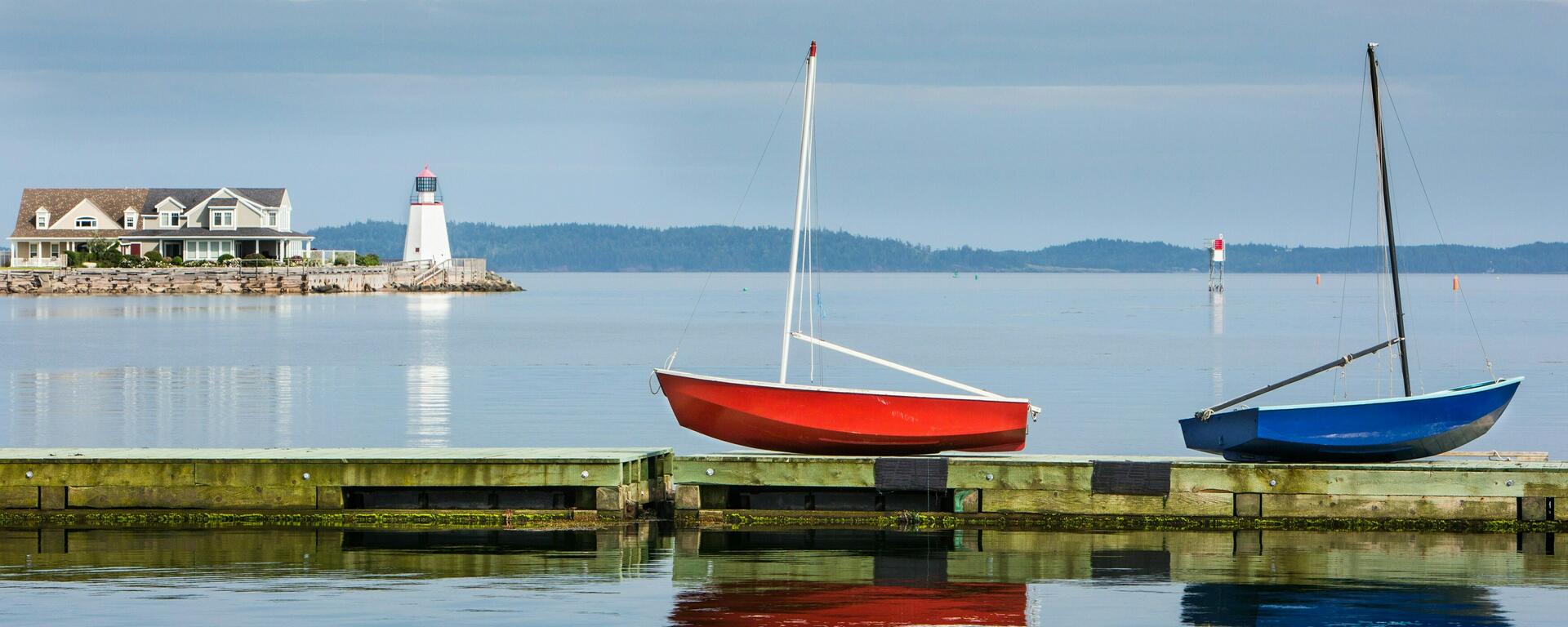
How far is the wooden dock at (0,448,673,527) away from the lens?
65.2 feet

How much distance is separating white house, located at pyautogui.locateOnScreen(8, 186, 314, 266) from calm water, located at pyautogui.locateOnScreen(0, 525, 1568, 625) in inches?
4651

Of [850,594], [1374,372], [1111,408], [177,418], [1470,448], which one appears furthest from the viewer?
[1374,372]

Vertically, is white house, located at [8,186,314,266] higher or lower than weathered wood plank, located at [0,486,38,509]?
higher

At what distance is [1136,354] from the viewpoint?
6550 cm

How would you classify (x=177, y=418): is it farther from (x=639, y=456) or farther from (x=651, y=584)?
(x=651, y=584)

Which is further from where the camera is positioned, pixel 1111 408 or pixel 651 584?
pixel 1111 408

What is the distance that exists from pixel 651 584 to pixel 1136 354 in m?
50.8

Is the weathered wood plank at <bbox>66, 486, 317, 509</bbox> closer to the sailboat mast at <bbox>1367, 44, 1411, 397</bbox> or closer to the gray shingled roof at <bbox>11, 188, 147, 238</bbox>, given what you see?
the sailboat mast at <bbox>1367, 44, 1411, 397</bbox>

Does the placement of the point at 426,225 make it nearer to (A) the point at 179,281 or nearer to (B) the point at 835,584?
(A) the point at 179,281

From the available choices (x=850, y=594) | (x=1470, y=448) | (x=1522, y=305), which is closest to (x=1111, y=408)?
(x=1470, y=448)

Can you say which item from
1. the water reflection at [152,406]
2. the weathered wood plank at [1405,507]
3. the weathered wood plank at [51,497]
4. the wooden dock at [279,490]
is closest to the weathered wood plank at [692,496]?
the wooden dock at [279,490]

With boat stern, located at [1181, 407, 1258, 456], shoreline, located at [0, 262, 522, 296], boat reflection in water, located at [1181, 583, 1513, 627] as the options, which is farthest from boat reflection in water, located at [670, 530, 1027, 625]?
shoreline, located at [0, 262, 522, 296]

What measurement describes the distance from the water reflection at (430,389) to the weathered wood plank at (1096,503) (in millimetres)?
13819

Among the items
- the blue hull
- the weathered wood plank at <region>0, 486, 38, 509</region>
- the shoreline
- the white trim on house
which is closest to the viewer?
the blue hull
